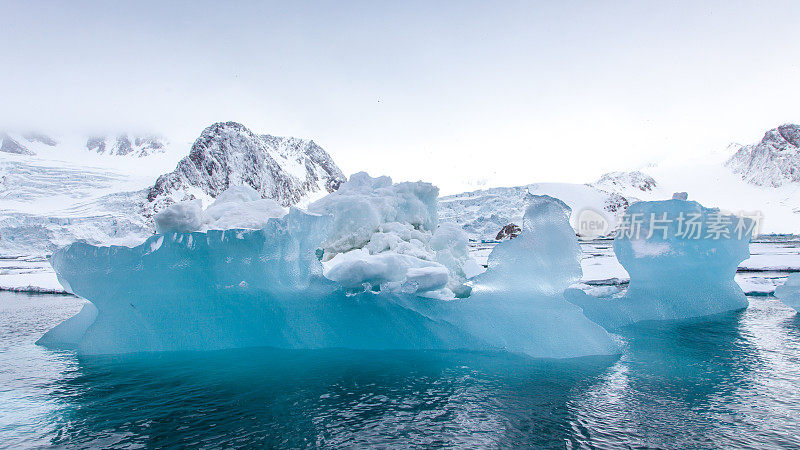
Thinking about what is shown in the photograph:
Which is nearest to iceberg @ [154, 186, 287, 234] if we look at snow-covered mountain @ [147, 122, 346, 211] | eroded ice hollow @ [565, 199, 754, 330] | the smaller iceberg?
eroded ice hollow @ [565, 199, 754, 330]

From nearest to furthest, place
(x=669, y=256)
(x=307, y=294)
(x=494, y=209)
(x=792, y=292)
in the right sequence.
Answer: (x=307, y=294) → (x=669, y=256) → (x=792, y=292) → (x=494, y=209)

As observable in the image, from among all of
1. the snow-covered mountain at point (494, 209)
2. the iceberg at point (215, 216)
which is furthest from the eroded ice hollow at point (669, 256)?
the snow-covered mountain at point (494, 209)

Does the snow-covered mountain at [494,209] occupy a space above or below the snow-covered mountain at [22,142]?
below

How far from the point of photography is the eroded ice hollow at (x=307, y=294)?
880 centimetres

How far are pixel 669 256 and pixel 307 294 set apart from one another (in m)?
10.5

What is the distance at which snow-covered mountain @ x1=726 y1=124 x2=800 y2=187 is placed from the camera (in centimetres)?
13450

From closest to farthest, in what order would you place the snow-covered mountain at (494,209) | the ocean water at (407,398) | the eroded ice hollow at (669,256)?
1. the ocean water at (407,398)
2. the eroded ice hollow at (669,256)
3. the snow-covered mountain at (494,209)

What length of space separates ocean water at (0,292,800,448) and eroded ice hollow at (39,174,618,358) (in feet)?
1.39

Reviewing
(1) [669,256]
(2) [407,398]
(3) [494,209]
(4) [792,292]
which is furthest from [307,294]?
(3) [494,209]

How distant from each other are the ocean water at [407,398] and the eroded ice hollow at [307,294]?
424 millimetres

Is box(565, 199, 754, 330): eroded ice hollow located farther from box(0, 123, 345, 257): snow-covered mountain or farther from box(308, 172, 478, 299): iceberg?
box(0, 123, 345, 257): snow-covered mountain

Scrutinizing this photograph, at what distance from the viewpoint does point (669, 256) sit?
1273 cm

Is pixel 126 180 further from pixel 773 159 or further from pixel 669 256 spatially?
pixel 773 159

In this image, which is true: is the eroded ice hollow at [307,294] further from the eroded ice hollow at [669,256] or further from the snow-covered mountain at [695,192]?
the snow-covered mountain at [695,192]
